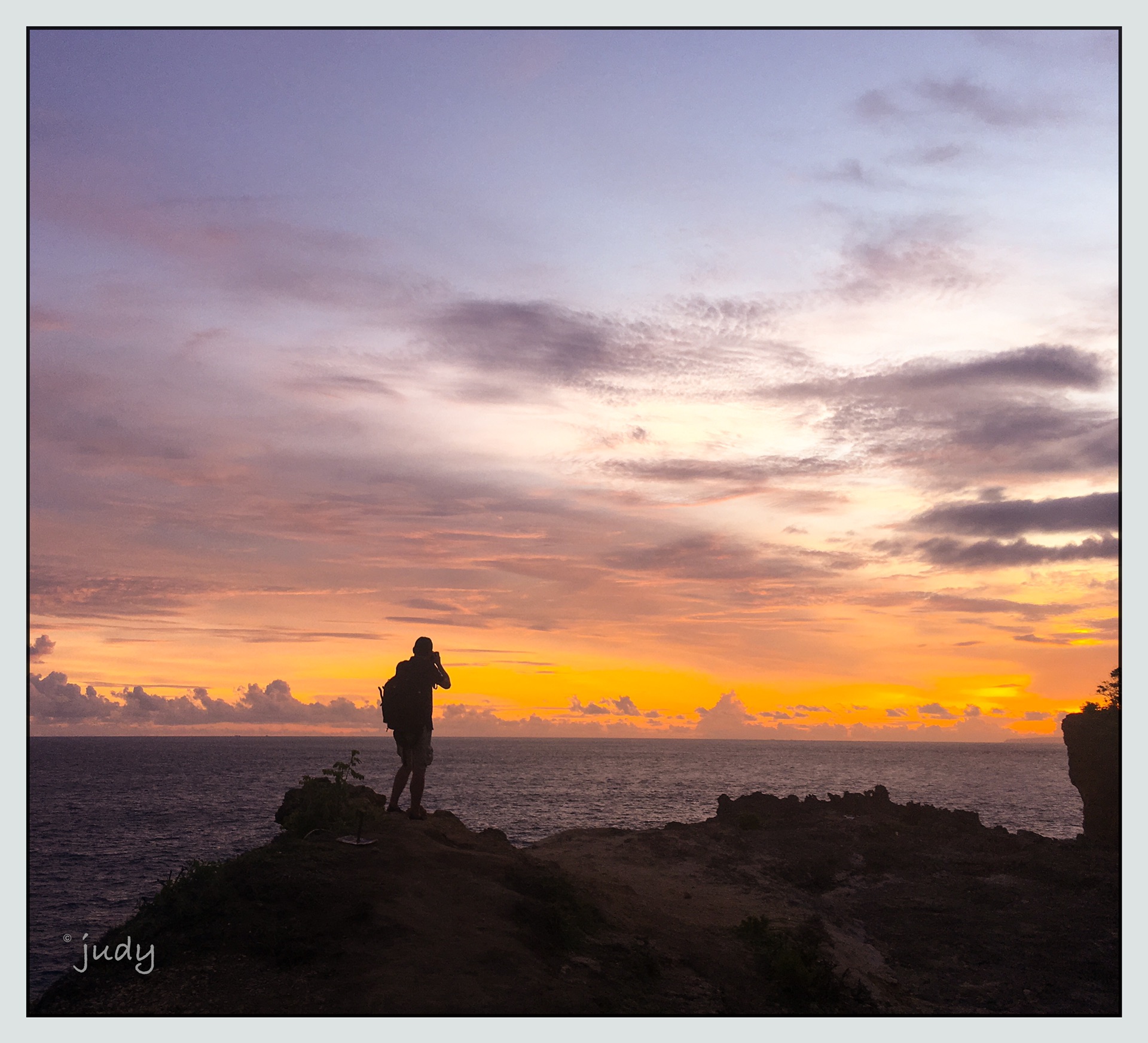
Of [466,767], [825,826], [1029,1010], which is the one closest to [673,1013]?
[1029,1010]

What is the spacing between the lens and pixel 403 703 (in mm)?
16281

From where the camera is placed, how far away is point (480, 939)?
13.4 meters

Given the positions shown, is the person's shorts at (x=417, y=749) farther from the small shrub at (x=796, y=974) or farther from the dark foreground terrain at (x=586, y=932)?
the small shrub at (x=796, y=974)

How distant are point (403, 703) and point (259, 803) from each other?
8313cm

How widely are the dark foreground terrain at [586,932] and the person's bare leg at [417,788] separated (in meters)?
0.44

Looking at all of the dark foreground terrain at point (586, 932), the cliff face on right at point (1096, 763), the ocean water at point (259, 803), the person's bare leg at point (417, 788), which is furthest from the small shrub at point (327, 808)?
the cliff face on right at point (1096, 763)

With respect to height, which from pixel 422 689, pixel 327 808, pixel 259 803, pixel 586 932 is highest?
pixel 422 689

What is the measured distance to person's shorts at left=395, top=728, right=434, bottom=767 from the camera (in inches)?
643

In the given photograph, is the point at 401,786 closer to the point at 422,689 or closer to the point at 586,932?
the point at 422,689

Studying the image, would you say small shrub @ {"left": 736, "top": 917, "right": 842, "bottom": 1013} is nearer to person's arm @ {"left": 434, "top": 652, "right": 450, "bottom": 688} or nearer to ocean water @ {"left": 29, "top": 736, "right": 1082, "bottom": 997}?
person's arm @ {"left": 434, "top": 652, "right": 450, "bottom": 688}

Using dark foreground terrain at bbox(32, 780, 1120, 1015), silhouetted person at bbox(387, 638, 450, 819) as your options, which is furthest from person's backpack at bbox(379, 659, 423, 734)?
dark foreground terrain at bbox(32, 780, 1120, 1015)

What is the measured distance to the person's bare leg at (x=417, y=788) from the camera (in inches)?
653

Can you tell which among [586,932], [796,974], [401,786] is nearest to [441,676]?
[401,786]

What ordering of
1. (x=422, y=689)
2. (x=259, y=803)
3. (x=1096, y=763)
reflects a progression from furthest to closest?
(x=259, y=803)
(x=1096, y=763)
(x=422, y=689)
